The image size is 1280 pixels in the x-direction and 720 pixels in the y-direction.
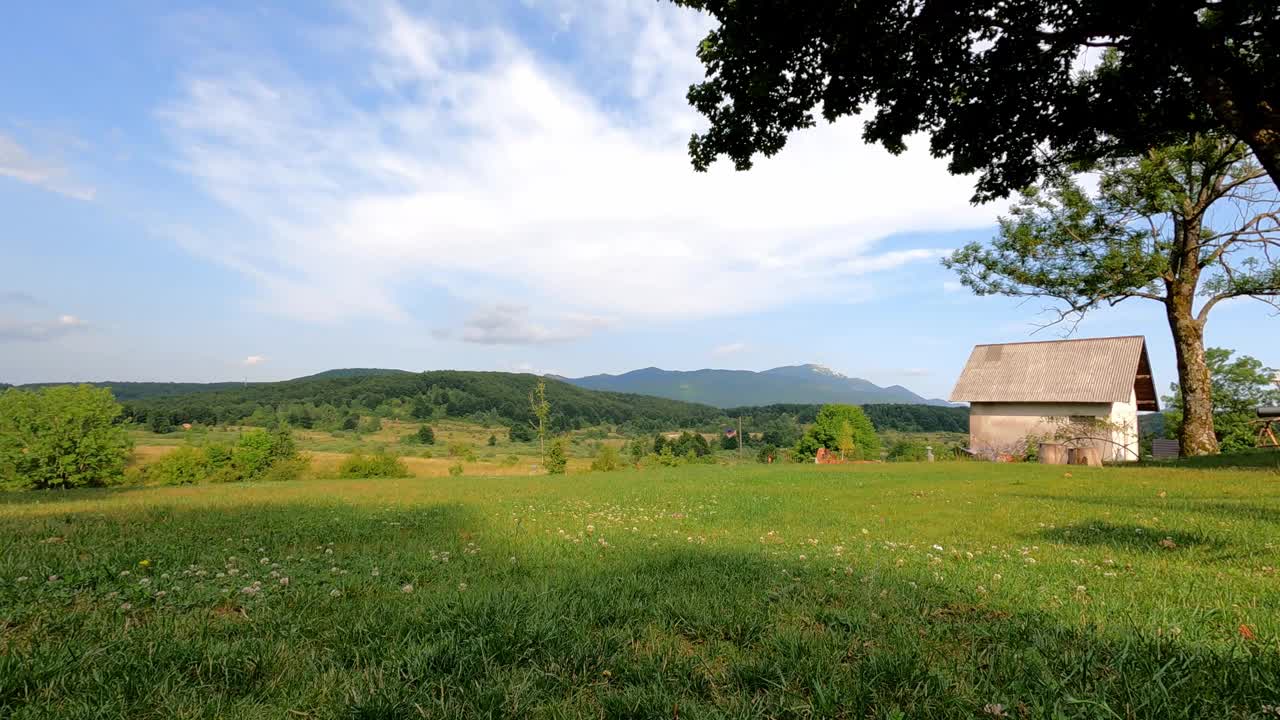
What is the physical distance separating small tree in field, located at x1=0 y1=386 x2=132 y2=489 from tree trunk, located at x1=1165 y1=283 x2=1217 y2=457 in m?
54.3

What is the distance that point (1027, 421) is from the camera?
37.1m

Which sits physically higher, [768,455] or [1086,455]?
[1086,455]

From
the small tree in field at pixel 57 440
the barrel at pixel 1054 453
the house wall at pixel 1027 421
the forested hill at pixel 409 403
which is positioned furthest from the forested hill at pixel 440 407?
the barrel at pixel 1054 453

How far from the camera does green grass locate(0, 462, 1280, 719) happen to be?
2.58 metres

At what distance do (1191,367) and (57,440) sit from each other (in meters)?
55.8

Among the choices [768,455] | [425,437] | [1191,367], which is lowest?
[425,437]

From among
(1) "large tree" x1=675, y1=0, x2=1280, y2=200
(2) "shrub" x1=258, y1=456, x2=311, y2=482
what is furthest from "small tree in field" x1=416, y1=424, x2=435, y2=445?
(1) "large tree" x1=675, y1=0, x2=1280, y2=200

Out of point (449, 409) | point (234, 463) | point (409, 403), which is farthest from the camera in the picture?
point (449, 409)

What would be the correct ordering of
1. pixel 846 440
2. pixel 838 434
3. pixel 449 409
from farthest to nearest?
1. pixel 449 409
2. pixel 838 434
3. pixel 846 440

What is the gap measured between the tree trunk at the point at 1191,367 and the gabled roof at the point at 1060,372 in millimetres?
12273

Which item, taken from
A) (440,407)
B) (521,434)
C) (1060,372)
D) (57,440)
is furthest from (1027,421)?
(440,407)

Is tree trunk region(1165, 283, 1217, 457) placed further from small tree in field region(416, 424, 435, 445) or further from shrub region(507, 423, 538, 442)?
shrub region(507, 423, 538, 442)

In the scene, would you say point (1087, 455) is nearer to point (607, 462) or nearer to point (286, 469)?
point (607, 462)

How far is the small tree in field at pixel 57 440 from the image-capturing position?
32312mm
